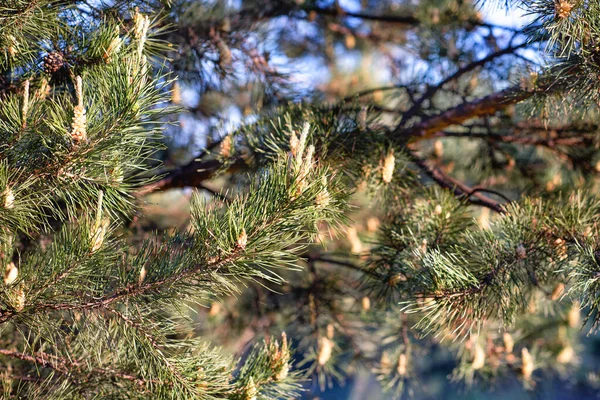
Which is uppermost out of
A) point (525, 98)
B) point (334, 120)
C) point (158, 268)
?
point (525, 98)

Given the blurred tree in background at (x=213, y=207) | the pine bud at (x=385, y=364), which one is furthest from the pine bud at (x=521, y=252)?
the pine bud at (x=385, y=364)

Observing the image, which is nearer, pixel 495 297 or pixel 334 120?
pixel 495 297

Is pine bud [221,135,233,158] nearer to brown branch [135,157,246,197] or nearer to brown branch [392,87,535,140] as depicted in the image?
brown branch [135,157,246,197]

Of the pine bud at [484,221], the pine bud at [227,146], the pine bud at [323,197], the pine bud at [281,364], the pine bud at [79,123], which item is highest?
the pine bud at [79,123]

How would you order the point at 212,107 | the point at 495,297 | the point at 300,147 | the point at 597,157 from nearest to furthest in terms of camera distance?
the point at 300,147, the point at 495,297, the point at 597,157, the point at 212,107

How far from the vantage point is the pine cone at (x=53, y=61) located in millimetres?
838

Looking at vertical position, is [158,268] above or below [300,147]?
below

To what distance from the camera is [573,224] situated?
2.82 feet

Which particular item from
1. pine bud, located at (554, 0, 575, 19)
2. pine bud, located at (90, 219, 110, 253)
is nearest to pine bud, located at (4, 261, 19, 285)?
pine bud, located at (90, 219, 110, 253)

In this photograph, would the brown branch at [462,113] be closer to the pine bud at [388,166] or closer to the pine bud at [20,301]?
the pine bud at [388,166]

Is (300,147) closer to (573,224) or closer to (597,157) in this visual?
(573,224)

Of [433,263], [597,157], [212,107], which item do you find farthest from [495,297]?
[212,107]

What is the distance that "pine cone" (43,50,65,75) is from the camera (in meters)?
0.84

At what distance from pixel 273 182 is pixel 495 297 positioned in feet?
1.28
